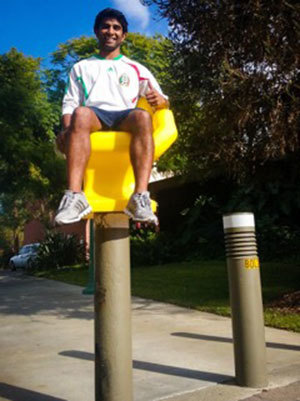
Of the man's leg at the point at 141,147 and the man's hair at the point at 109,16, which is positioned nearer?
the man's leg at the point at 141,147

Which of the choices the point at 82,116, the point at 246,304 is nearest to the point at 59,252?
the point at 246,304

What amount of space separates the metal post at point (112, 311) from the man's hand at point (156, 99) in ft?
2.76

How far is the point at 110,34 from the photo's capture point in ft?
10.2

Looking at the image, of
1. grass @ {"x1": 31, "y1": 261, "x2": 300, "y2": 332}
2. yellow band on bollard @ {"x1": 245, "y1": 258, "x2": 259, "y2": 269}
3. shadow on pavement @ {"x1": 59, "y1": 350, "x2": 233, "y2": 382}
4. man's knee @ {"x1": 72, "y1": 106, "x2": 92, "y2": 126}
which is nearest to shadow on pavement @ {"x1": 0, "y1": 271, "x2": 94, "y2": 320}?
grass @ {"x1": 31, "y1": 261, "x2": 300, "y2": 332}

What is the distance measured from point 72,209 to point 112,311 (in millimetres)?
687

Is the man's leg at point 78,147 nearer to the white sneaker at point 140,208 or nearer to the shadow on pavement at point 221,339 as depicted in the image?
the white sneaker at point 140,208

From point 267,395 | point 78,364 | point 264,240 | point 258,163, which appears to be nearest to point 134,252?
point 264,240

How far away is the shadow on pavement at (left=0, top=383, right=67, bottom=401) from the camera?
11.2 ft

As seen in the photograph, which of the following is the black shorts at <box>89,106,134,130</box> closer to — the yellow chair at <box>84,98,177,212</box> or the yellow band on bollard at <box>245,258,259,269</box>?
the yellow chair at <box>84,98,177,212</box>

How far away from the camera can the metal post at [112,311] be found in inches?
109

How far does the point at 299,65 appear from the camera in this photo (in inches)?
258

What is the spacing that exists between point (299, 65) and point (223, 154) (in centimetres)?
191

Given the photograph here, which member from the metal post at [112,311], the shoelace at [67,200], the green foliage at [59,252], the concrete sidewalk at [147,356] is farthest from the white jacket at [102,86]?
the green foliage at [59,252]

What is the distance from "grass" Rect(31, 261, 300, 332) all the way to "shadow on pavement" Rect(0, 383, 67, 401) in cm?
331
